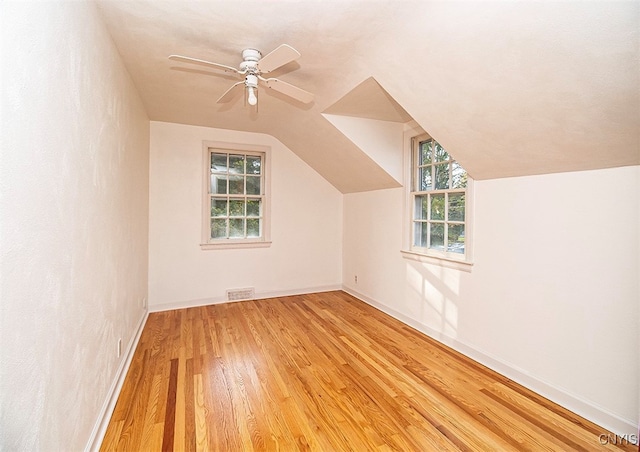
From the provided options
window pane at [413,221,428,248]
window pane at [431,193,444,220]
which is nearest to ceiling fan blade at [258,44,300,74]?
window pane at [431,193,444,220]

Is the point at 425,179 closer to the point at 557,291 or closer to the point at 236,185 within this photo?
the point at 557,291

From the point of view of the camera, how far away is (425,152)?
3.56 metres

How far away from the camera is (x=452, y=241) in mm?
3154

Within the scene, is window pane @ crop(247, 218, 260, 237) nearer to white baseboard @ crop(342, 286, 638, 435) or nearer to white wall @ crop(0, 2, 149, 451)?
white wall @ crop(0, 2, 149, 451)

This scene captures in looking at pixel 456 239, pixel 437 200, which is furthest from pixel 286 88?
pixel 456 239

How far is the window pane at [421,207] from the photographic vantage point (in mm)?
3555

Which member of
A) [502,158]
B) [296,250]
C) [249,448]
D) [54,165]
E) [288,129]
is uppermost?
[288,129]

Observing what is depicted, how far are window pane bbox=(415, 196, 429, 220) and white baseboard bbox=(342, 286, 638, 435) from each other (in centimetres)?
124

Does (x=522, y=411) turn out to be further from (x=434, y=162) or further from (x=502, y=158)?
(x=434, y=162)

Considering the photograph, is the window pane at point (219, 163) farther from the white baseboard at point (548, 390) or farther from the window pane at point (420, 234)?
the white baseboard at point (548, 390)

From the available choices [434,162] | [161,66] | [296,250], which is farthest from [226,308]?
[434,162]

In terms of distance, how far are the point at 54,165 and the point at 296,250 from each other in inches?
149

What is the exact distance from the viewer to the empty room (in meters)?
1.25

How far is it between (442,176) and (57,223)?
3.19 m
